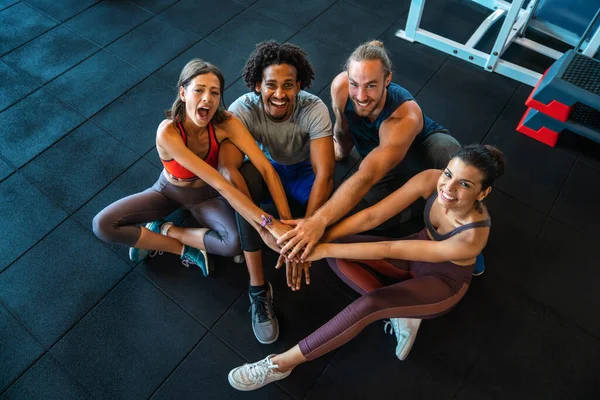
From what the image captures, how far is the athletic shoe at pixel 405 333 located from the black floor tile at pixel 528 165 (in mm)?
1211

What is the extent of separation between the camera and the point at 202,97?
6.20ft

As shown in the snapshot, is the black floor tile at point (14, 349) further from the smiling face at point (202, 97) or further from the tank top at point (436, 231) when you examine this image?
the tank top at point (436, 231)

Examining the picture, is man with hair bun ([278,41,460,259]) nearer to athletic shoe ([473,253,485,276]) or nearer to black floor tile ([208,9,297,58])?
athletic shoe ([473,253,485,276])

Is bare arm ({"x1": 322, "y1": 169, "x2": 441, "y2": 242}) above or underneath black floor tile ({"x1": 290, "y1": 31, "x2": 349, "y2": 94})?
above

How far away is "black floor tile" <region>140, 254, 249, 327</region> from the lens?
2256mm

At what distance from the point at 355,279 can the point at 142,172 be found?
62.1 inches

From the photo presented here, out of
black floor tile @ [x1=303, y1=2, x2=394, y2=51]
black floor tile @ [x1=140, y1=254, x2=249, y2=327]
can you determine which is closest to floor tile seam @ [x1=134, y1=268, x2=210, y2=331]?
black floor tile @ [x1=140, y1=254, x2=249, y2=327]

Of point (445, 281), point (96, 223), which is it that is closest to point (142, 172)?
point (96, 223)

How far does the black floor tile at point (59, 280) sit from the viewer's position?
2.20 meters

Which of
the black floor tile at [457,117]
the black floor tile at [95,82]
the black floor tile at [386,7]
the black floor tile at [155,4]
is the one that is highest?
the black floor tile at [386,7]

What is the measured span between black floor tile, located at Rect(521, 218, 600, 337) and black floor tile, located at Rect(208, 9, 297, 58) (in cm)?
248

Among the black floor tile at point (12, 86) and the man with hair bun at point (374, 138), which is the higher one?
the man with hair bun at point (374, 138)

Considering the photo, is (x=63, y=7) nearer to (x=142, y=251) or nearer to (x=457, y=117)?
(x=142, y=251)

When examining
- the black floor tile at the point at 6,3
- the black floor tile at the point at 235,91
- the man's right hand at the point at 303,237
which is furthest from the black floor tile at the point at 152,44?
the man's right hand at the point at 303,237
